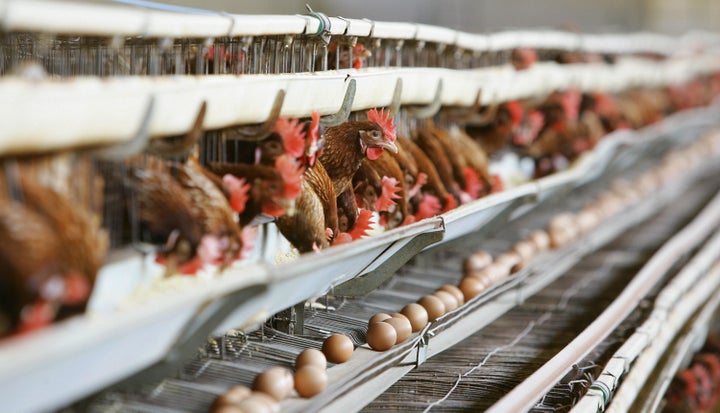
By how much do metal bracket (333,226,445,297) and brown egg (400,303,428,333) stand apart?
21cm

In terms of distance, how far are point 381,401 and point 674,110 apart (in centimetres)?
608

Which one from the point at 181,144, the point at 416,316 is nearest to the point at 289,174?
the point at 181,144

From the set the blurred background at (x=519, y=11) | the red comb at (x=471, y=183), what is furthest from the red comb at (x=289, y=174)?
the blurred background at (x=519, y=11)

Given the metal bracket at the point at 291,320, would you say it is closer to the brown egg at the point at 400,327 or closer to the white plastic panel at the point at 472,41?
the brown egg at the point at 400,327

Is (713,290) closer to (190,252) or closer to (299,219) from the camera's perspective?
(299,219)

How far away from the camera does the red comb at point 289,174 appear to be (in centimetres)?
203

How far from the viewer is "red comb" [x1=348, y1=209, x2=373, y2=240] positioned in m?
2.54

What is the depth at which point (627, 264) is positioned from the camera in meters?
4.92

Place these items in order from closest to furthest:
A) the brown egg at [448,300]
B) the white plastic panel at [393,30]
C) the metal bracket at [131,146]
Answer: the metal bracket at [131,146]
the white plastic panel at [393,30]
the brown egg at [448,300]

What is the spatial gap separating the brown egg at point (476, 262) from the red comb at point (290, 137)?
69.7 inches

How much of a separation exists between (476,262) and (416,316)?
998 millimetres

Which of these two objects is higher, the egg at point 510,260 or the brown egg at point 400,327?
the brown egg at point 400,327

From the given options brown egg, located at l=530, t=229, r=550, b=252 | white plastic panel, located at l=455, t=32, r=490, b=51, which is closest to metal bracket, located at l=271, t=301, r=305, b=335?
white plastic panel, located at l=455, t=32, r=490, b=51

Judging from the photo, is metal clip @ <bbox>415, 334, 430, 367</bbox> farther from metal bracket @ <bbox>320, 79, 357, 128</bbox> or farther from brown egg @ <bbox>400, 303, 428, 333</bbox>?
metal bracket @ <bbox>320, 79, 357, 128</bbox>
